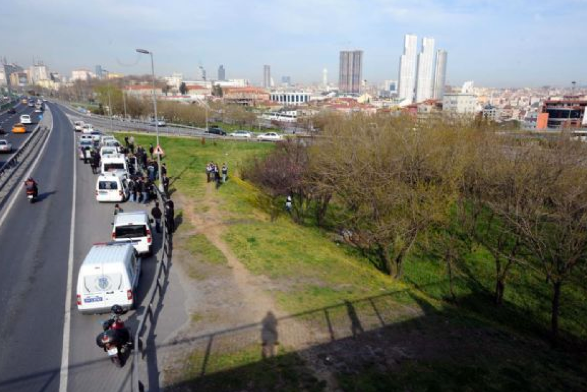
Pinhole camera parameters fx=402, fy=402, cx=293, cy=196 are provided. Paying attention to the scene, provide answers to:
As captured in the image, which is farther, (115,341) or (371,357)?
(371,357)

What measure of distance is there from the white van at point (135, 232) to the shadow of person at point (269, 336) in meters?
5.55

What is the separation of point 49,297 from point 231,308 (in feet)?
16.6

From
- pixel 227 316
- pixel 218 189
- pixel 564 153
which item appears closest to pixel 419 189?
pixel 564 153

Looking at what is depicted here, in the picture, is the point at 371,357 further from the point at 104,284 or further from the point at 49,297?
the point at 49,297

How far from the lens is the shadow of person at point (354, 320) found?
10.3m

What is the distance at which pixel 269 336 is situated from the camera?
9.68m

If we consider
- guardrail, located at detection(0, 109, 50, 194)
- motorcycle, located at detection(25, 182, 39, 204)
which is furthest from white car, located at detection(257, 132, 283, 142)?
motorcycle, located at detection(25, 182, 39, 204)

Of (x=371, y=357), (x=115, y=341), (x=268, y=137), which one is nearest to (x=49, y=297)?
(x=115, y=341)

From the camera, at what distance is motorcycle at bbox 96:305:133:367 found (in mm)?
8094

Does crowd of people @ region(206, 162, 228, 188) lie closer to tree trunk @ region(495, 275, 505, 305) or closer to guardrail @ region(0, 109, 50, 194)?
guardrail @ region(0, 109, 50, 194)

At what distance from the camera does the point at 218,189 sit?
23297 mm

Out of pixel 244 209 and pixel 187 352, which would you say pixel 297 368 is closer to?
pixel 187 352

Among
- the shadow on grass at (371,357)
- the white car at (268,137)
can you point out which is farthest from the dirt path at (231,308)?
the white car at (268,137)

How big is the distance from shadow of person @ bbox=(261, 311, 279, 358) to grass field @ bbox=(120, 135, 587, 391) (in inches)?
12.1
